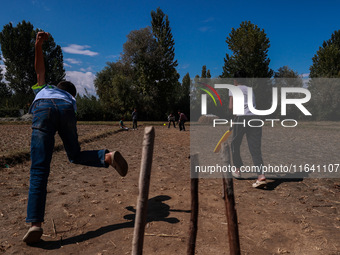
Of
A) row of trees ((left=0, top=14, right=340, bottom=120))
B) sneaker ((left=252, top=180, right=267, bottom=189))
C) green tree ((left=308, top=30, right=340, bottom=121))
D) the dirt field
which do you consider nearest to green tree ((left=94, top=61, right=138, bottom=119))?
row of trees ((left=0, top=14, right=340, bottom=120))

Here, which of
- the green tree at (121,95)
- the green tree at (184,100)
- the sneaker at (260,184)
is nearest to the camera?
the sneaker at (260,184)

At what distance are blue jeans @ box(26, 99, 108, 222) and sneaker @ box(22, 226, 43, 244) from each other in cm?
9

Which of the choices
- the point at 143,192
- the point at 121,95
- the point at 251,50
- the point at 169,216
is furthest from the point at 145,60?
the point at 143,192

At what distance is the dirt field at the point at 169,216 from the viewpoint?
2.83m

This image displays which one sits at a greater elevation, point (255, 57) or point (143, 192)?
point (255, 57)

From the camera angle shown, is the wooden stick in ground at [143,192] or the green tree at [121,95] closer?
the wooden stick in ground at [143,192]

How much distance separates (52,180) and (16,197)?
1.17 m

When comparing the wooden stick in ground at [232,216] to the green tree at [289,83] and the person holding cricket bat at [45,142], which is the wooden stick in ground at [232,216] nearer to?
the person holding cricket bat at [45,142]

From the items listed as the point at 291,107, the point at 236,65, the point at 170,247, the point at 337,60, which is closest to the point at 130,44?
the point at 236,65

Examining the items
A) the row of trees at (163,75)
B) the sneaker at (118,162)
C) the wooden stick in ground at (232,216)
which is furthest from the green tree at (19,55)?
the wooden stick in ground at (232,216)

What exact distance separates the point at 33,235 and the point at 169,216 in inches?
67.0

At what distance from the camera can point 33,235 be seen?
8.99ft

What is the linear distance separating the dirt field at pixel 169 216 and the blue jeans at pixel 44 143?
484mm

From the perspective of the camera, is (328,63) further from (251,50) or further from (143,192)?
(143,192)
